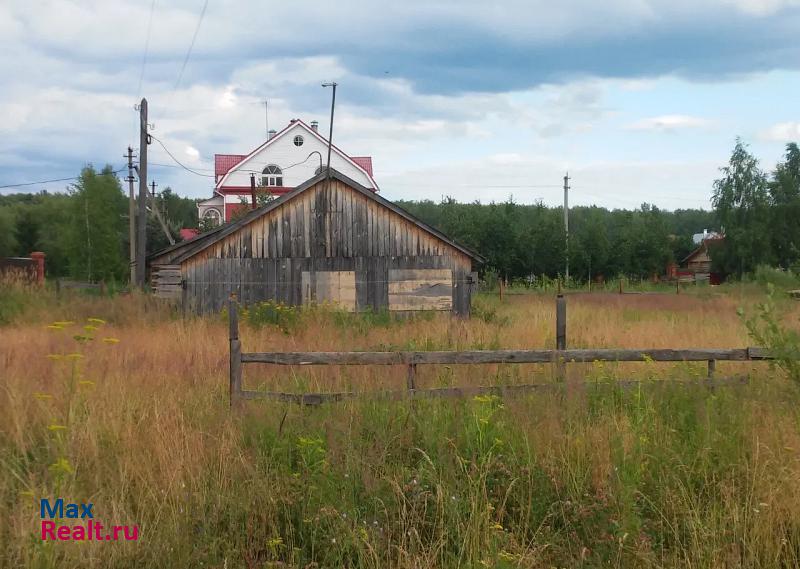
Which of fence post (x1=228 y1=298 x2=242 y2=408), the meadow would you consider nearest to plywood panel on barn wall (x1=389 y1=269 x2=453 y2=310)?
the meadow

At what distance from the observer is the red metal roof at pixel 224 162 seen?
A: 5637 cm

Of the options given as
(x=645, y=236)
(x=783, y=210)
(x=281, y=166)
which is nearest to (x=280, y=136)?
(x=281, y=166)

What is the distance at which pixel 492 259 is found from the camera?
166ft

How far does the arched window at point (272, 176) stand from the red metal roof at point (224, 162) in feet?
8.55

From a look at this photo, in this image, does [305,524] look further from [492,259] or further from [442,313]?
[492,259]

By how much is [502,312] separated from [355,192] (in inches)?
222

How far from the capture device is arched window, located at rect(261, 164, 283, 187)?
55.2 meters

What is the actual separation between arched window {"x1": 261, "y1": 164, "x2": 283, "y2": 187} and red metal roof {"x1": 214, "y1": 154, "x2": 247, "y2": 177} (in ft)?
8.55

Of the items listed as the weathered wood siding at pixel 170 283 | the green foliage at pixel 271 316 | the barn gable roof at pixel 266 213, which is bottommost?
the green foliage at pixel 271 316

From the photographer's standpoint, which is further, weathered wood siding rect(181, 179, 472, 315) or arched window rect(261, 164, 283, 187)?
arched window rect(261, 164, 283, 187)

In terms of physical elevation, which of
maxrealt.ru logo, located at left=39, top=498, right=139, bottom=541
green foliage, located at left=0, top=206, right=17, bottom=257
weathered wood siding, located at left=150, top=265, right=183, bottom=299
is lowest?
maxrealt.ru logo, located at left=39, top=498, right=139, bottom=541

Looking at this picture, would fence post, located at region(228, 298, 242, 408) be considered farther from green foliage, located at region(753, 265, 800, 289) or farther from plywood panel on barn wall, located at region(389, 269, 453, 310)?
plywood panel on barn wall, located at region(389, 269, 453, 310)

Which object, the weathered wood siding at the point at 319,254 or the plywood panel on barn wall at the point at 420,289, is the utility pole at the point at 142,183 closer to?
the weathered wood siding at the point at 319,254

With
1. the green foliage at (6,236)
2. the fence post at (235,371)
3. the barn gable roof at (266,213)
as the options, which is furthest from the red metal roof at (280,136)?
the fence post at (235,371)
